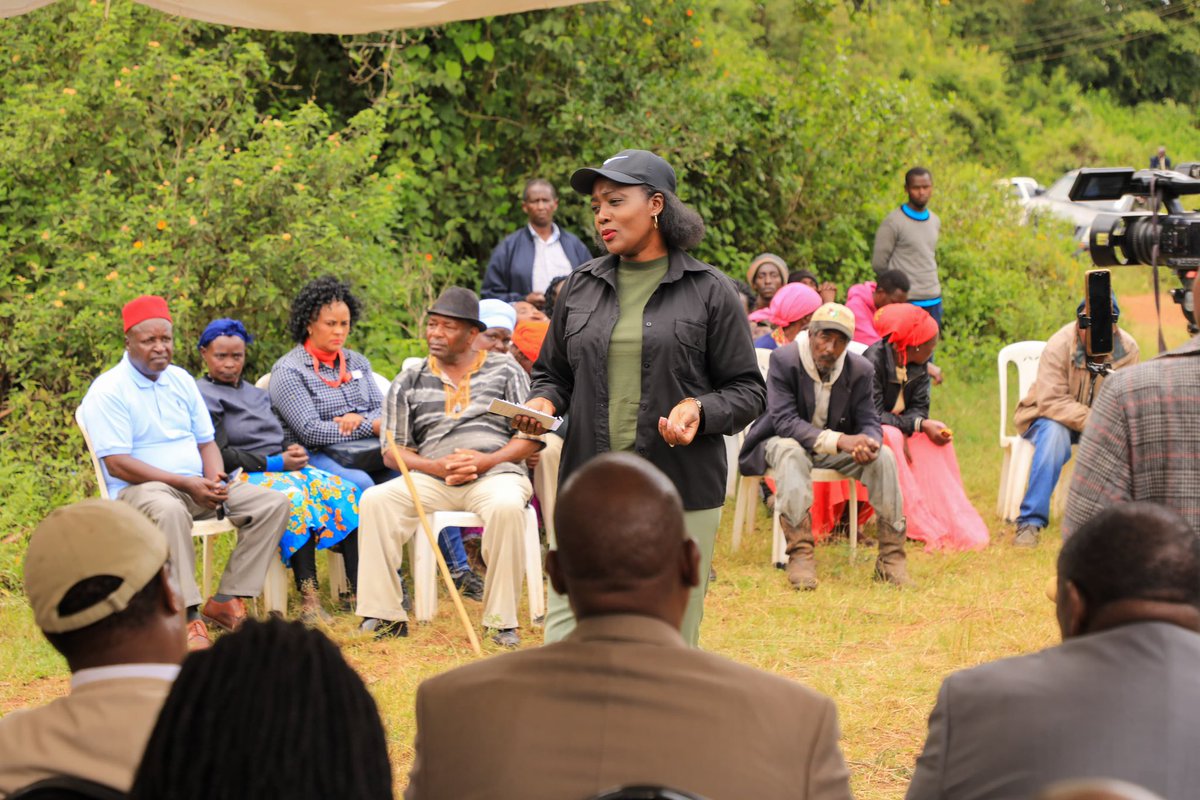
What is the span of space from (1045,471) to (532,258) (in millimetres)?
3638

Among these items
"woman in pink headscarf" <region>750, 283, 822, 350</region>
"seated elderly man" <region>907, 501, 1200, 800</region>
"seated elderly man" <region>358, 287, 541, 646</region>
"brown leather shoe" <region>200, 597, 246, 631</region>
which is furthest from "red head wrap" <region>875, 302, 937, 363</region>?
"seated elderly man" <region>907, 501, 1200, 800</region>

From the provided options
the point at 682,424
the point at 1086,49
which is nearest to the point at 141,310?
the point at 682,424

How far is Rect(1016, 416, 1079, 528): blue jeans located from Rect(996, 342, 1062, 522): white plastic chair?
0.26 m

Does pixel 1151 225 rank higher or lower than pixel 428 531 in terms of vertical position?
higher

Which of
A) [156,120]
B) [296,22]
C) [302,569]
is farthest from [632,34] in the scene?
[296,22]

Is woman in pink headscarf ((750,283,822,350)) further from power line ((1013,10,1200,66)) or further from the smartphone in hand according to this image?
power line ((1013,10,1200,66))

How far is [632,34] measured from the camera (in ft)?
40.6

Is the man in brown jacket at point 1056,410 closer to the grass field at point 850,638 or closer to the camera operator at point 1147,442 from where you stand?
the grass field at point 850,638

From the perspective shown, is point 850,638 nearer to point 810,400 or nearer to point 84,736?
point 810,400

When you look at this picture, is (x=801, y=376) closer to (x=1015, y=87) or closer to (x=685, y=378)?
(x=685, y=378)

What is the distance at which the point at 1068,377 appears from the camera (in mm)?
8469

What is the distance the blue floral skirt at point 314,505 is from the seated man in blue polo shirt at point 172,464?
0.13 meters

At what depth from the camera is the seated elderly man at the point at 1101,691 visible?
2.20m

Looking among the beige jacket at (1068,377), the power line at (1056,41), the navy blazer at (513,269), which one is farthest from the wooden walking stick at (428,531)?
the power line at (1056,41)
